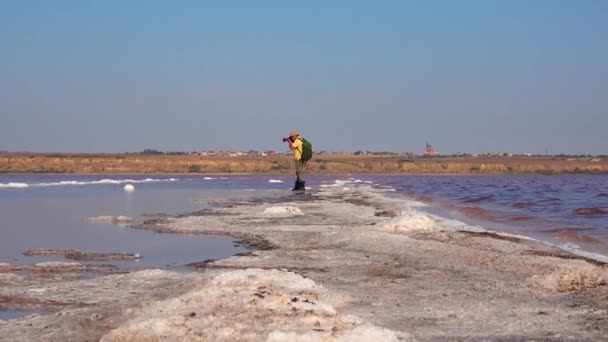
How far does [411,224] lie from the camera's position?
16.1 metres

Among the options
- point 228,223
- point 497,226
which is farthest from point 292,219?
point 497,226

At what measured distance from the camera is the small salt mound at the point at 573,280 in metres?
8.38

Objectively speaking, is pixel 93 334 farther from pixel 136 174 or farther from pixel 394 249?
pixel 136 174

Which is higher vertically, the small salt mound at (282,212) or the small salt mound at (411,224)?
the small salt mound at (411,224)

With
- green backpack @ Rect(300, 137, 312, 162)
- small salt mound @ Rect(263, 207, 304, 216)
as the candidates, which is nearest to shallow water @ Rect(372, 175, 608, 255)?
small salt mound @ Rect(263, 207, 304, 216)

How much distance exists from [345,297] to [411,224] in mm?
8270

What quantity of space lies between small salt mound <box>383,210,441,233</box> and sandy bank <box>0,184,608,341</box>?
2322mm

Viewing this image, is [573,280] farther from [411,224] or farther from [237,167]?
[237,167]

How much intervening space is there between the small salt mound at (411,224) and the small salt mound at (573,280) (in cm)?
724

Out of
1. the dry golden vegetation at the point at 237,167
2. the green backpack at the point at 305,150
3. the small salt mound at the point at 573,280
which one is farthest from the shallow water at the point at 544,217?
the dry golden vegetation at the point at 237,167

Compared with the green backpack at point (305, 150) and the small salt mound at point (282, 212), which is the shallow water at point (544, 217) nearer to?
the small salt mound at point (282, 212)

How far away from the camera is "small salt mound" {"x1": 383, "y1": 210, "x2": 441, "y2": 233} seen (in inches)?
630

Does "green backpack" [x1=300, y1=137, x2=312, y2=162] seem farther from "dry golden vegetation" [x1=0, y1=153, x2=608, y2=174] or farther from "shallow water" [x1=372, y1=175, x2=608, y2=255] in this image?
"dry golden vegetation" [x1=0, y1=153, x2=608, y2=174]

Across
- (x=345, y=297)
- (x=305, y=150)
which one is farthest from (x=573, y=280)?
(x=305, y=150)
